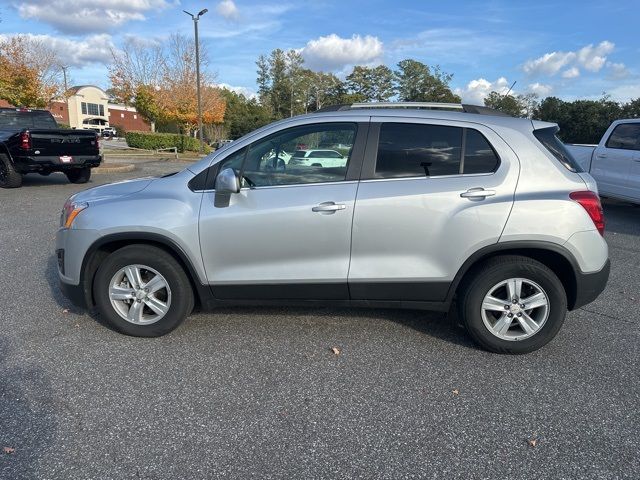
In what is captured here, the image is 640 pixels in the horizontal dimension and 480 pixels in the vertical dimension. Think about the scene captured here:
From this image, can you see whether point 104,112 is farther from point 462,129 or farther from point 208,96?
point 462,129

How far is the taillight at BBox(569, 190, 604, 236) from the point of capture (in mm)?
3443

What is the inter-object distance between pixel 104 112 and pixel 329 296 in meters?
97.4

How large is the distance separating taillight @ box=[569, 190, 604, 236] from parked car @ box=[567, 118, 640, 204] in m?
5.68

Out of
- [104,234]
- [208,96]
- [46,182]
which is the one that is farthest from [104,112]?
[104,234]

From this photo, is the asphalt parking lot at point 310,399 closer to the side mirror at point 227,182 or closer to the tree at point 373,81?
the side mirror at point 227,182

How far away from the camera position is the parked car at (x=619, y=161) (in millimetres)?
8656

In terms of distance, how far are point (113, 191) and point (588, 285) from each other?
3795 millimetres

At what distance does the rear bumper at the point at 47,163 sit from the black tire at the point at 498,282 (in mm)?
10843

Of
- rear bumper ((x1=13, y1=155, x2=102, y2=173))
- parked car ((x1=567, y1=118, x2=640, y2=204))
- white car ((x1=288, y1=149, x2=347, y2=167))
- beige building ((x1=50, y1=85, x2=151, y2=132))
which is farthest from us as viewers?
beige building ((x1=50, y1=85, x2=151, y2=132))

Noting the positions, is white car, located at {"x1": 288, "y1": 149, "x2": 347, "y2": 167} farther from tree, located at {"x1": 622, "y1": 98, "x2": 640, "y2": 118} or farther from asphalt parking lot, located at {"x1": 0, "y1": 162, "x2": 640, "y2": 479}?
tree, located at {"x1": 622, "y1": 98, "x2": 640, "y2": 118}

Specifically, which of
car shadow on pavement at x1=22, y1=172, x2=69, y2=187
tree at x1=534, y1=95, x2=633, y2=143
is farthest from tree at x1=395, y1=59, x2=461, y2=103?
car shadow on pavement at x1=22, y1=172, x2=69, y2=187

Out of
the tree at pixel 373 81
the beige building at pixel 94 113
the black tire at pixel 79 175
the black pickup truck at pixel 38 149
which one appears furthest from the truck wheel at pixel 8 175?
the beige building at pixel 94 113

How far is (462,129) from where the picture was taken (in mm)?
3594

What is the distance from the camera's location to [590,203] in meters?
3.46
